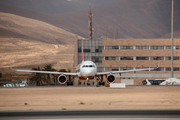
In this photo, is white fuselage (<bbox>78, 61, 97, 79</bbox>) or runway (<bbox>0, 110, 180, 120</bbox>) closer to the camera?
runway (<bbox>0, 110, 180, 120</bbox>)

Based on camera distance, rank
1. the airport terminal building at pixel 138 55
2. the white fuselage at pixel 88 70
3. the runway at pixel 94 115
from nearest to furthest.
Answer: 1. the runway at pixel 94 115
2. the white fuselage at pixel 88 70
3. the airport terminal building at pixel 138 55

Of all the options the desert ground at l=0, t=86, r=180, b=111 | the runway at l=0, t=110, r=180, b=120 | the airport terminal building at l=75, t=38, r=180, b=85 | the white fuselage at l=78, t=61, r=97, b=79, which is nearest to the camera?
the runway at l=0, t=110, r=180, b=120

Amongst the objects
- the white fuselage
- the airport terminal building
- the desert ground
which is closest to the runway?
the desert ground

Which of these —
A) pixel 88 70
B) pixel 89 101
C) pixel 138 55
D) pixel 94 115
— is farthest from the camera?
pixel 138 55

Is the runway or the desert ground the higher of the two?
the runway

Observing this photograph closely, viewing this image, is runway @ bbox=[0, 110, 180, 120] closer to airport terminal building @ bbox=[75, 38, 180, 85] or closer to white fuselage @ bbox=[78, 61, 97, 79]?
white fuselage @ bbox=[78, 61, 97, 79]

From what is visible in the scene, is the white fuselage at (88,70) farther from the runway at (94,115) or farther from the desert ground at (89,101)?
the runway at (94,115)

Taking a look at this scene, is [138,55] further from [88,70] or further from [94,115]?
[94,115]

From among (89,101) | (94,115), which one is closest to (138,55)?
(89,101)

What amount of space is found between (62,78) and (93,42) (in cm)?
6325

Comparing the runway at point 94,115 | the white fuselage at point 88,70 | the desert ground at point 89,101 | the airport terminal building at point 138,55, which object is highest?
the airport terminal building at point 138,55

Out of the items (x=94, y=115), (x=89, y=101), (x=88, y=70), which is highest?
(x=88, y=70)

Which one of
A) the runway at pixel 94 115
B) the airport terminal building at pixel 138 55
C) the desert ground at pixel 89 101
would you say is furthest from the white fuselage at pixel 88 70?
the airport terminal building at pixel 138 55

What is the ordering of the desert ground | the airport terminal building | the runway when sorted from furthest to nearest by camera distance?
the airport terminal building
the desert ground
the runway
